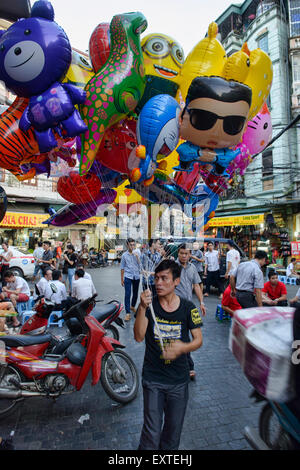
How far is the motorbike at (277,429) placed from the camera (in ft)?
5.15

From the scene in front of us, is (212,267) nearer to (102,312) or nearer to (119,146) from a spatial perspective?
(102,312)

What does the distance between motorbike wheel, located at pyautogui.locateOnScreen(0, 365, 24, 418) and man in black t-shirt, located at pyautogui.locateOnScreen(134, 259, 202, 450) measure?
175 cm

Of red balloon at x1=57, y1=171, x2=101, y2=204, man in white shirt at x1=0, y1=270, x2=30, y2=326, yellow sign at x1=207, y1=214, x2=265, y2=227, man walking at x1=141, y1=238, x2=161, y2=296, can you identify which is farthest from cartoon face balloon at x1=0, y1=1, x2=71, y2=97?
yellow sign at x1=207, y1=214, x2=265, y2=227

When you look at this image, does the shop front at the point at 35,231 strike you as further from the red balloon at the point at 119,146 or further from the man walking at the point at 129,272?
the red balloon at the point at 119,146

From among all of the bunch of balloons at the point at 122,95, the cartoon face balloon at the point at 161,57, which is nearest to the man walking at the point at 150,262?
the bunch of balloons at the point at 122,95

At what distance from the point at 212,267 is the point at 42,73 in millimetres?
7463

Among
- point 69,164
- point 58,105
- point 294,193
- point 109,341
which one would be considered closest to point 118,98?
point 58,105

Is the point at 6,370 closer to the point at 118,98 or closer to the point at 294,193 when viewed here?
the point at 118,98

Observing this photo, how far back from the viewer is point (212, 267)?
350 inches

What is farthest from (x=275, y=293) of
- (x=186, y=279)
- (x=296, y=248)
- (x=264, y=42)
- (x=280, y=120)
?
(x=264, y=42)

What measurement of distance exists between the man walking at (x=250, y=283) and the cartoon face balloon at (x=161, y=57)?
3291 mm
